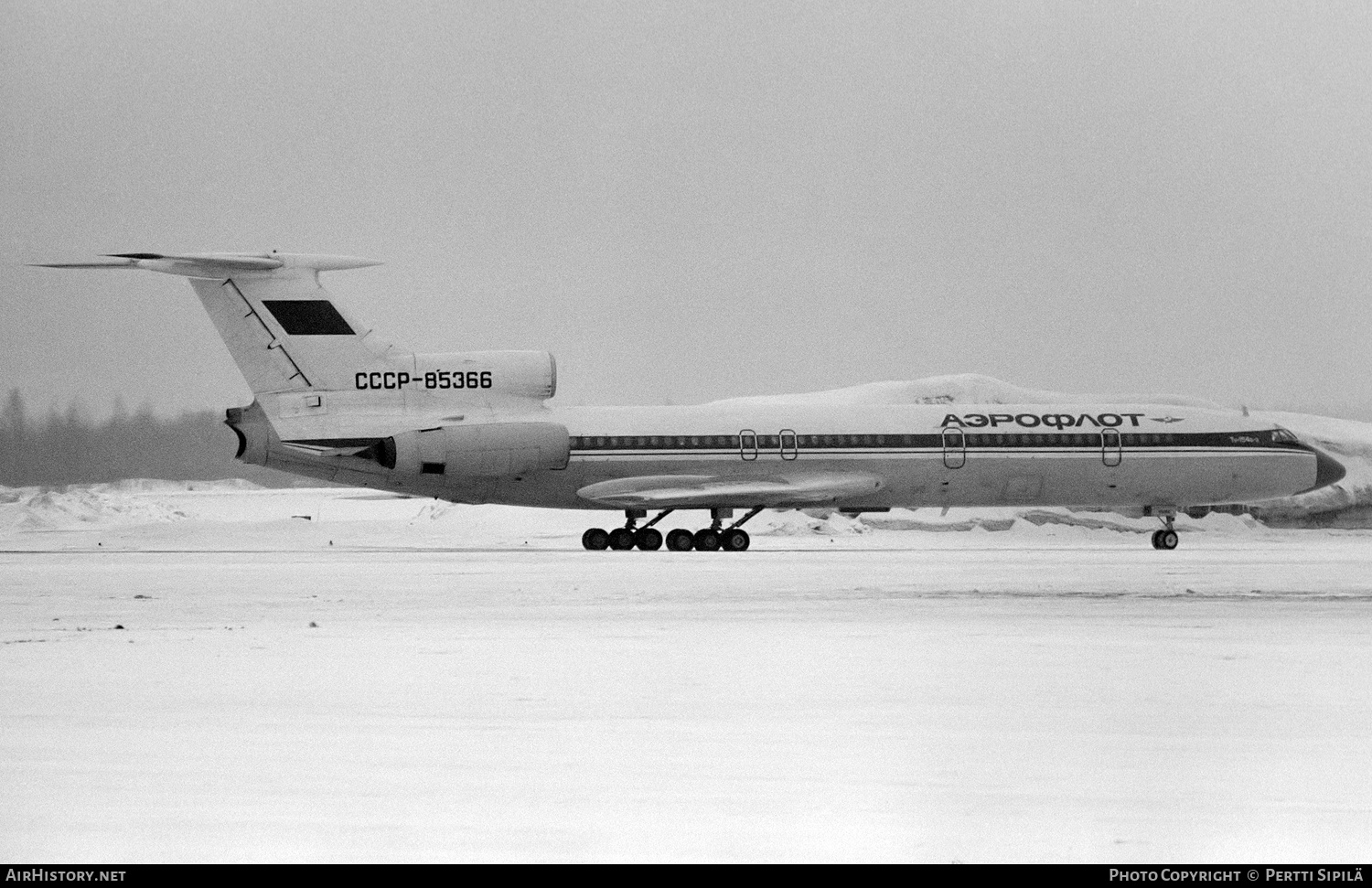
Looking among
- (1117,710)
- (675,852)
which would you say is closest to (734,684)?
(1117,710)

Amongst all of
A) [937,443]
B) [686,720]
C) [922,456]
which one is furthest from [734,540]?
[686,720]

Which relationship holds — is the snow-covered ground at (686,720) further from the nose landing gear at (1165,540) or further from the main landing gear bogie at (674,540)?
the nose landing gear at (1165,540)

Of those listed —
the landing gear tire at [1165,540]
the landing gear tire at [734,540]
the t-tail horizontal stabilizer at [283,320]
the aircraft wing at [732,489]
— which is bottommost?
the landing gear tire at [1165,540]

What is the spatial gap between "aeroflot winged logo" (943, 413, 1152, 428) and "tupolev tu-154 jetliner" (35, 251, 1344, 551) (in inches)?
1.7

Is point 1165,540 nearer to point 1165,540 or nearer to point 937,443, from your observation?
A: point 1165,540

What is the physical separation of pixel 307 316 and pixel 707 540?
9.54 metres

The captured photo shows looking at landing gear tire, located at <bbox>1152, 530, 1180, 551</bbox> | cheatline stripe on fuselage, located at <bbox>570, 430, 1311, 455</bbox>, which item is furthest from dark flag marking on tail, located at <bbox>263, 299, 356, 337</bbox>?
landing gear tire, located at <bbox>1152, 530, 1180, 551</bbox>

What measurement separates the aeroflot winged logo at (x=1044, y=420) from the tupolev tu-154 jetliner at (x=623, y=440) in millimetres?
42

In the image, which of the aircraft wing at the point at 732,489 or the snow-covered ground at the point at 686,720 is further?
the aircraft wing at the point at 732,489

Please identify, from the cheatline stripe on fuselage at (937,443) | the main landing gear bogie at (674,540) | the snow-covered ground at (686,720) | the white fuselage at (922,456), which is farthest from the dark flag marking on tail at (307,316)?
the snow-covered ground at (686,720)

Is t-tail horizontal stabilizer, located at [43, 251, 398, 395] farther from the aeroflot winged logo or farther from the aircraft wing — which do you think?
the aeroflot winged logo

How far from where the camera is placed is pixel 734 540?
3597cm

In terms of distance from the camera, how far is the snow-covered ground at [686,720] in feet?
22.7

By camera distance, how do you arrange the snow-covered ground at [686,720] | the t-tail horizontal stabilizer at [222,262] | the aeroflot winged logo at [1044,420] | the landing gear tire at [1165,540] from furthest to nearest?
the aeroflot winged logo at [1044,420], the landing gear tire at [1165,540], the t-tail horizontal stabilizer at [222,262], the snow-covered ground at [686,720]
